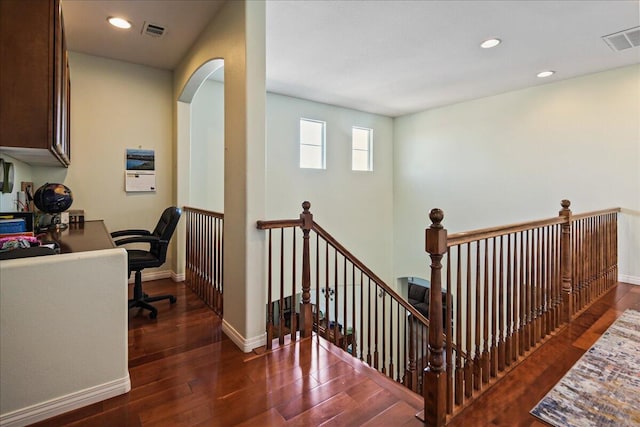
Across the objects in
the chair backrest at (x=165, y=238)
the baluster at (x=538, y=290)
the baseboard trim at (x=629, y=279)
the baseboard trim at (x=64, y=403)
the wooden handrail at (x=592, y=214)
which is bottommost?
the baseboard trim at (x=64, y=403)

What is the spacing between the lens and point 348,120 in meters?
6.17

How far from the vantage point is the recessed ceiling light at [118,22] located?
2835mm

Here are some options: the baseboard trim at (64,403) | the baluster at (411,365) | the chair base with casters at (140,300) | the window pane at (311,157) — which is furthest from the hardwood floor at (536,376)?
the window pane at (311,157)

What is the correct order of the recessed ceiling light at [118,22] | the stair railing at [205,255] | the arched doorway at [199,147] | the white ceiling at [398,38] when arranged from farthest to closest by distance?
the arched doorway at [199,147] < the stair railing at [205,255] < the recessed ceiling light at [118,22] < the white ceiling at [398,38]

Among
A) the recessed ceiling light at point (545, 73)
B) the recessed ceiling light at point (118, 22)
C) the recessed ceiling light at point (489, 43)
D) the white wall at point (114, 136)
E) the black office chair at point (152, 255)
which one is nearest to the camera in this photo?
the recessed ceiling light at point (118, 22)

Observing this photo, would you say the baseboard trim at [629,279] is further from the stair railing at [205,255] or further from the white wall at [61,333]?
the white wall at [61,333]

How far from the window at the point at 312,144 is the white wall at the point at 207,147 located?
156 cm

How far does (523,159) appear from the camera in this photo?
16.2 ft

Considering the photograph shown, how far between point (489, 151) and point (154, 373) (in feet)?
17.8

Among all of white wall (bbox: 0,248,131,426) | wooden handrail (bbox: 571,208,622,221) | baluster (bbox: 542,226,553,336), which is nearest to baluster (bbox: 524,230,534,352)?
baluster (bbox: 542,226,553,336)

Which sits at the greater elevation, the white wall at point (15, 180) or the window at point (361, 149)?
the window at point (361, 149)

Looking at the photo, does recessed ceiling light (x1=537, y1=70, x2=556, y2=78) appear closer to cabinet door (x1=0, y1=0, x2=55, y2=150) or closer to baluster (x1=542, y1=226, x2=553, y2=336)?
baluster (x1=542, y1=226, x2=553, y2=336)

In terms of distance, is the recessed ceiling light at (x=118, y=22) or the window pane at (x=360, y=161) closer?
the recessed ceiling light at (x=118, y=22)

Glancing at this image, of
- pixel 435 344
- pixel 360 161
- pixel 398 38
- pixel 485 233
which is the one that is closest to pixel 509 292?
pixel 485 233
